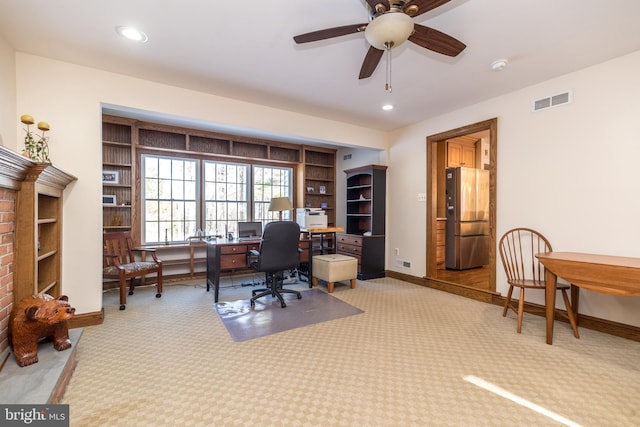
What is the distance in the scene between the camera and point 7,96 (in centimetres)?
236

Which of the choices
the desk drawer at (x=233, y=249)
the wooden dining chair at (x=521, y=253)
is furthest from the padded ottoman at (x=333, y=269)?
the wooden dining chair at (x=521, y=253)

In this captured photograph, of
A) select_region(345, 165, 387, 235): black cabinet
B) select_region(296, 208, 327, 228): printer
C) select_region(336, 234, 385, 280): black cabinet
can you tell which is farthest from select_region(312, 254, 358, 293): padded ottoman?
select_region(345, 165, 387, 235): black cabinet

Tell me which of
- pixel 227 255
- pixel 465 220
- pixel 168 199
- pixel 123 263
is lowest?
pixel 123 263

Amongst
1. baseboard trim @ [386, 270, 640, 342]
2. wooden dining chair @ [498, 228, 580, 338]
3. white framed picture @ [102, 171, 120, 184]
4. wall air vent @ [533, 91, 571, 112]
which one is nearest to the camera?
baseboard trim @ [386, 270, 640, 342]

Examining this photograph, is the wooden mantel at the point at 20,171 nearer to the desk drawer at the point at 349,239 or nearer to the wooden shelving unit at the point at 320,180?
the desk drawer at the point at 349,239

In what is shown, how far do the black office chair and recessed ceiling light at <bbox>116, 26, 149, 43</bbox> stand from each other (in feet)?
6.54

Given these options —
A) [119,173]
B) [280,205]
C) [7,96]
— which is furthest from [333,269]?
A: [7,96]

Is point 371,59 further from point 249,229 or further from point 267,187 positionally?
point 267,187

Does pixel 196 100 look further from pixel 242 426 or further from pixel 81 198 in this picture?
pixel 242 426

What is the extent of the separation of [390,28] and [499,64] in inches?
68.9

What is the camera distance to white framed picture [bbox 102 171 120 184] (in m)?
4.20

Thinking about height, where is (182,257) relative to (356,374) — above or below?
above

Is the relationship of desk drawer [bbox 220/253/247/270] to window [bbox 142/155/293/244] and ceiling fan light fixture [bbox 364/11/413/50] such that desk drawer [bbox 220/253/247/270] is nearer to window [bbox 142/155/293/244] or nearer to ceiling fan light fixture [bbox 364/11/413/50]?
window [bbox 142/155/293/244]

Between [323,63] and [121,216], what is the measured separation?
3759mm
